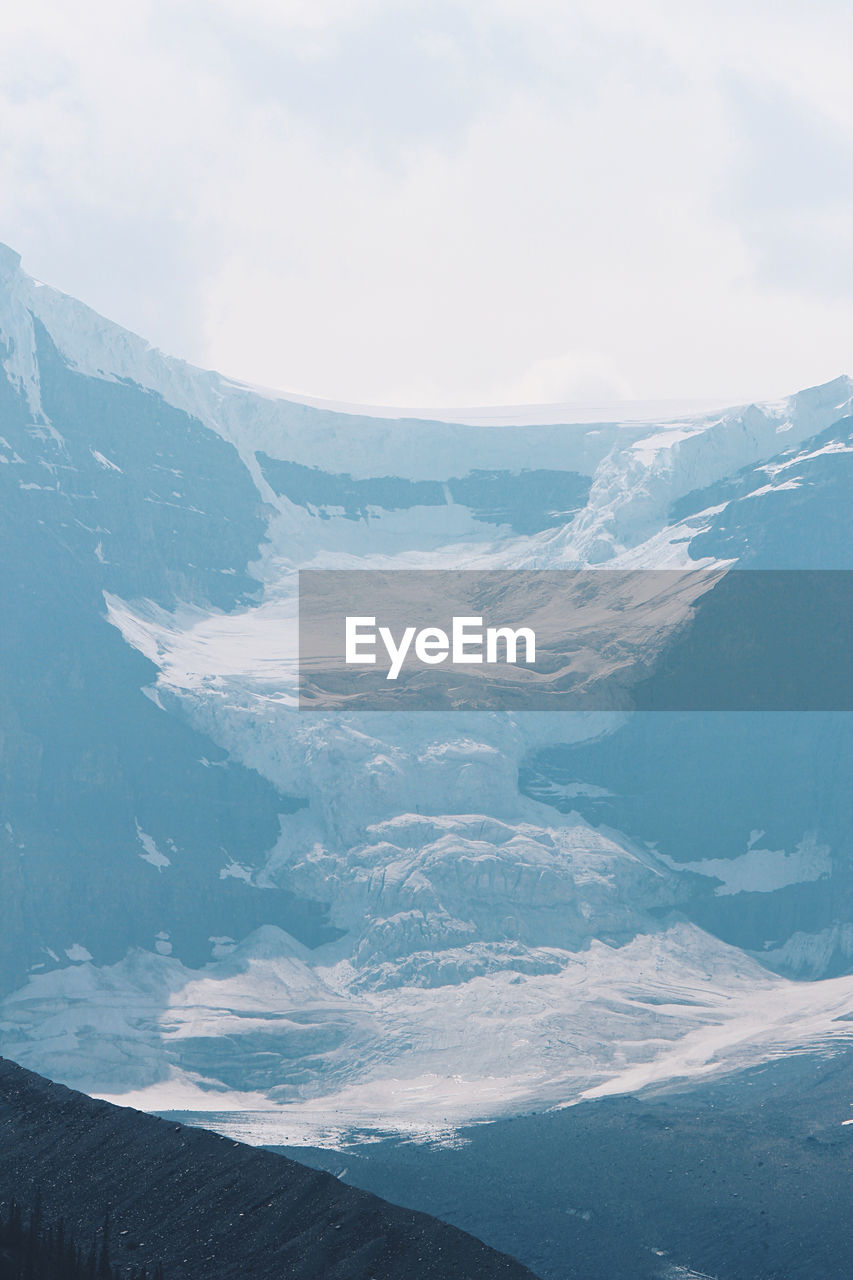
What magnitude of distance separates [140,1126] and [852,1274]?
3004 inches

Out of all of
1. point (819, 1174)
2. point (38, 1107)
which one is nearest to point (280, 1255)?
point (38, 1107)

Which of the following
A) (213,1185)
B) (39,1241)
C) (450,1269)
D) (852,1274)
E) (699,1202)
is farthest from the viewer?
(699,1202)

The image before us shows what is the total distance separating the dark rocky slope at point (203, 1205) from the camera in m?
111

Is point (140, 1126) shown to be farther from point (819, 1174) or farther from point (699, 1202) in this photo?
Answer: point (819, 1174)

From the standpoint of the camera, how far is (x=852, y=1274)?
545ft

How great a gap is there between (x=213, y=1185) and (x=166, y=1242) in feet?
32.7

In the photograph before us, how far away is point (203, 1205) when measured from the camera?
4732 inches

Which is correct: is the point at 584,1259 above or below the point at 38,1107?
below

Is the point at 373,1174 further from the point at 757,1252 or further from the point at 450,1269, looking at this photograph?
the point at 450,1269

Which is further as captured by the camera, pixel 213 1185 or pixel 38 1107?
pixel 38 1107

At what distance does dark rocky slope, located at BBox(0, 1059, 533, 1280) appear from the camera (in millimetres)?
110750

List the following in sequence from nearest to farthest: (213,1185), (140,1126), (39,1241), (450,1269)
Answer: (39,1241)
(450,1269)
(213,1185)
(140,1126)

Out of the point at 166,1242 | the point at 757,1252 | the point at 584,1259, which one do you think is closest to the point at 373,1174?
the point at 584,1259

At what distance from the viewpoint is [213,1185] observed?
123438mm
